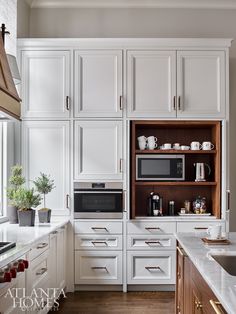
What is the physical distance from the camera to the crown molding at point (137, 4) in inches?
197

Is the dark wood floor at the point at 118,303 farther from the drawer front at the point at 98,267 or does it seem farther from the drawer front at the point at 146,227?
the drawer front at the point at 146,227

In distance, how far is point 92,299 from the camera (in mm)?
4230

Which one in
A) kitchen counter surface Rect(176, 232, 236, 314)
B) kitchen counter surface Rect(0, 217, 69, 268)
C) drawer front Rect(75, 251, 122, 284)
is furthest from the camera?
drawer front Rect(75, 251, 122, 284)

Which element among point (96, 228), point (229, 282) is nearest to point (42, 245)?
point (96, 228)

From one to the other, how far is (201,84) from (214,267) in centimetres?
281

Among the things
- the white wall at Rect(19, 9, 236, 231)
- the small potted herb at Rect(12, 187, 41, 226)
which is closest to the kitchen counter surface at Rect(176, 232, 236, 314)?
the small potted herb at Rect(12, 187, 41, 226)

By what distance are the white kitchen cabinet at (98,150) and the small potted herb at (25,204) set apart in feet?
2.11

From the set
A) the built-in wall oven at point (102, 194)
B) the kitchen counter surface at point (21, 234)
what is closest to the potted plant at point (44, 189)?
the kitchen counter surface at point (21, 234)

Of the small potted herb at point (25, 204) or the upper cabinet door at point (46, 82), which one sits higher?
the upper cabinet door at point (46, 82)

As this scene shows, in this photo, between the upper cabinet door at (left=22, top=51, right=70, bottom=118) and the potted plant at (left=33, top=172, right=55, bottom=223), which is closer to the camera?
the potted plant at (left=33, top=172, right=55, bottom=223)

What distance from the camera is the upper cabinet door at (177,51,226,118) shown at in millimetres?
4477

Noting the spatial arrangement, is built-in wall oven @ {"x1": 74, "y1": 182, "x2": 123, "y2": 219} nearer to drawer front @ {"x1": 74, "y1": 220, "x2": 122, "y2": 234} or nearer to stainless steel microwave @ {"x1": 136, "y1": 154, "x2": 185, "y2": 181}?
drawer front @ {"x1": 74, "y1": 220, "x2": 122, "y2": 234}

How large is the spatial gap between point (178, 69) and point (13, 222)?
2.23m

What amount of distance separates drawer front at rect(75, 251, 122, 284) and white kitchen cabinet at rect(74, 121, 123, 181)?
2.56 ft
